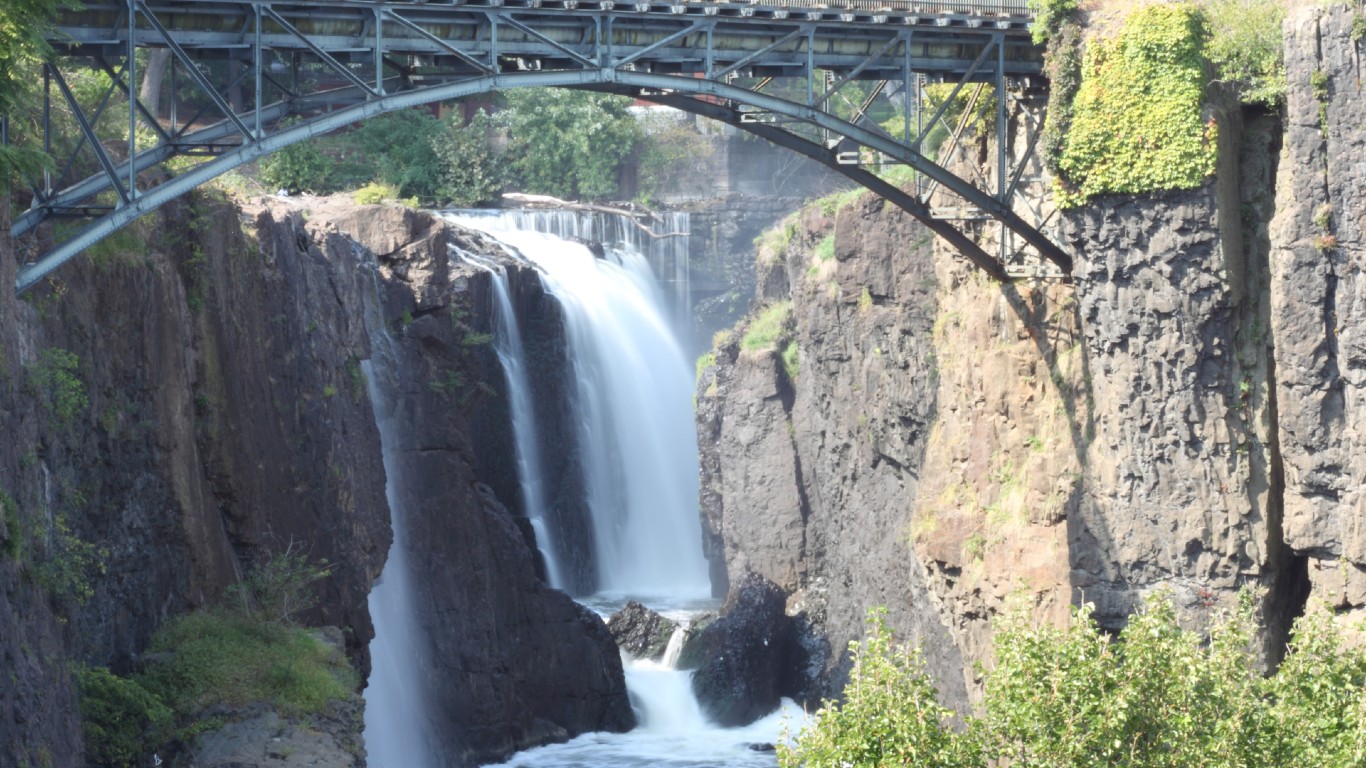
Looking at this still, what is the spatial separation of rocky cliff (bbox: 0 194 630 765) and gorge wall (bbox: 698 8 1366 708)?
7.64 m

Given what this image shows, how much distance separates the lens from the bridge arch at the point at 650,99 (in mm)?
22938

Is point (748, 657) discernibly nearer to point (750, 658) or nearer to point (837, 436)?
point (750, 658)

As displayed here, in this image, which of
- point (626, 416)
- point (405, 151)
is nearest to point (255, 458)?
point (626, 416)

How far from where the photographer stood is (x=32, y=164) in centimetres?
2005

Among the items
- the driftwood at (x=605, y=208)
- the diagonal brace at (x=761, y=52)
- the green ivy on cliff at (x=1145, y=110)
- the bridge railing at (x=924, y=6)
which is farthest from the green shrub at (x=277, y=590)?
the driftwood at (x=605, y=208)

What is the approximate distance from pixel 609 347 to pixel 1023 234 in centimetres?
1778

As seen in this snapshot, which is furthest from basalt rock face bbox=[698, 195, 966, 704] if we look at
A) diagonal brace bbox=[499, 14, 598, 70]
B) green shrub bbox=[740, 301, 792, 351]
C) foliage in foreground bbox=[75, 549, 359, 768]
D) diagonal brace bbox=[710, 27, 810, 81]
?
foliage in foreground bbox=[75, 549, 359, 768]

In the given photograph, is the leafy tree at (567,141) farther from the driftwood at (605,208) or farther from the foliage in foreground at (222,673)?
the foliage in foreground at (222,673)

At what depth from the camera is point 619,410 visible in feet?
155

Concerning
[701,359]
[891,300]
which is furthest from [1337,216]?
[701,359]

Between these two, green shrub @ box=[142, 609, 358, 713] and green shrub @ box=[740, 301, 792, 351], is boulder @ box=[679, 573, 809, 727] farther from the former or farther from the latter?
green shrub @ box=[142, 609, 358, 713]

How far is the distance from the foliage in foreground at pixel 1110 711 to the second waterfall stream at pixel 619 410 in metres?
23.1

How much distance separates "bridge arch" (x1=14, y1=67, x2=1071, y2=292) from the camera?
22.9 meters

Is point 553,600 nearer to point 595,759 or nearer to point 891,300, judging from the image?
point 595,759
